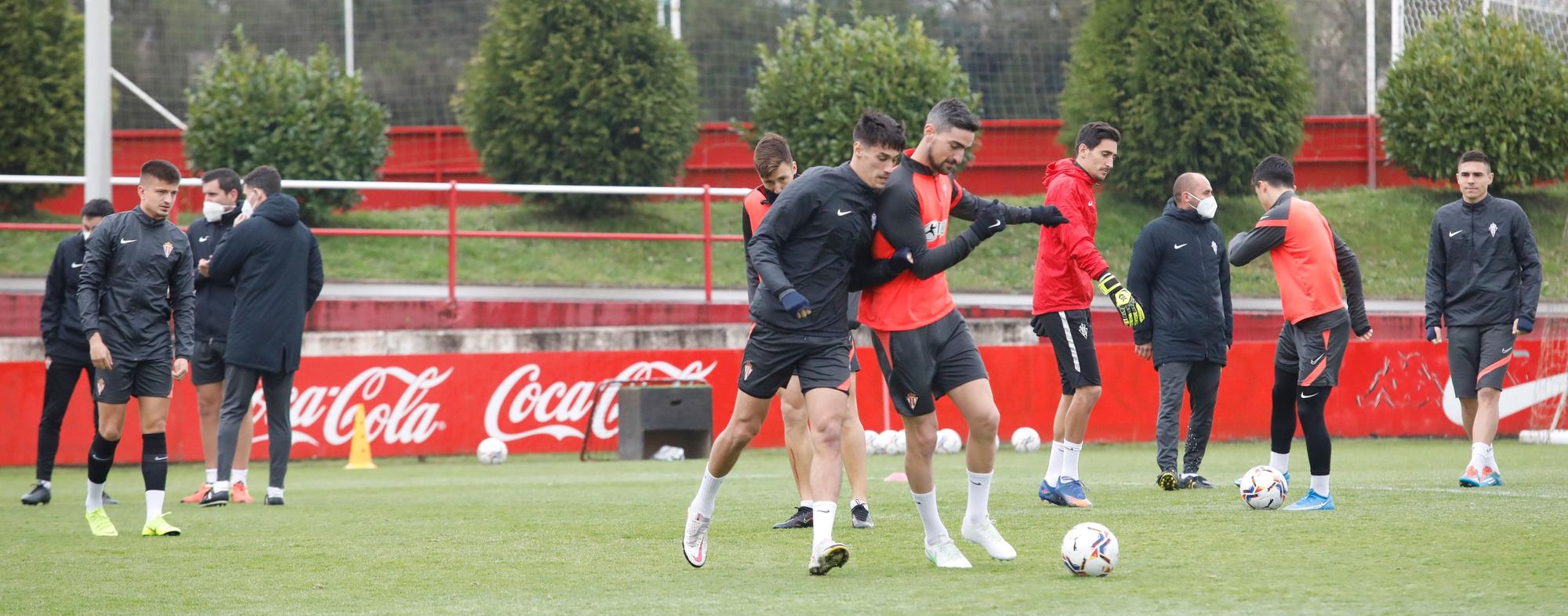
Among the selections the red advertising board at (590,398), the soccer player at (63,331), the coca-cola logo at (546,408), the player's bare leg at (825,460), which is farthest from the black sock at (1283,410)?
the coca-cola logo at (546,408)

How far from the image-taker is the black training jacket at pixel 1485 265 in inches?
389

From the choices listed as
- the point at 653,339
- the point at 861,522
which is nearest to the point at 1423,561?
the point at 861,522

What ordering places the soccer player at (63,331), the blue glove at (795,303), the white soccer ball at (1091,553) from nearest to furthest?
the white soccer ball at (1091,553)
the blue glove at (795,303)
the soccer player at (63,331)

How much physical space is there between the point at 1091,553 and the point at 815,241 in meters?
1.59

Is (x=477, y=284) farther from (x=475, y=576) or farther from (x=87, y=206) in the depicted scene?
(x=475, y=576)

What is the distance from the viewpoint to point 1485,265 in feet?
32.6

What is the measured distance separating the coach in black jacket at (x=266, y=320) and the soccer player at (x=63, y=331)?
1.48 m

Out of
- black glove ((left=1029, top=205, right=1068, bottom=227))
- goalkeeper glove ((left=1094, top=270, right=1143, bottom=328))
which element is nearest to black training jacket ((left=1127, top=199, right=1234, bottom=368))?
goalkeeper glove ((left=1094, top=270, right=1143, bottom=328))

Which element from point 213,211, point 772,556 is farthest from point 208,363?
point 772,556

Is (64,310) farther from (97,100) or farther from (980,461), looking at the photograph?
(980,461)

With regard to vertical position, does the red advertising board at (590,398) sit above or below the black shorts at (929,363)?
below

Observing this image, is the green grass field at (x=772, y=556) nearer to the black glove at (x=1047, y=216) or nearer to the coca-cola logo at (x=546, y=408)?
the black glove at (x=1047, y=216)

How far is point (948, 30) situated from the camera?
111 ft

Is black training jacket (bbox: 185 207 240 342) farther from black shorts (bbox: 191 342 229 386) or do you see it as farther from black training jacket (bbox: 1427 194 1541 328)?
black training jacket (bbox: 1427 194 1541 328)
